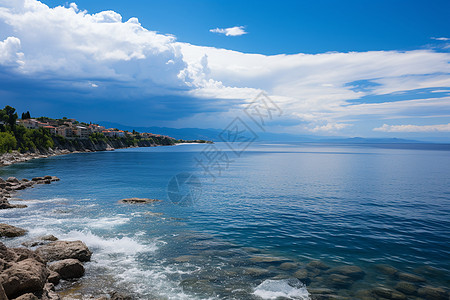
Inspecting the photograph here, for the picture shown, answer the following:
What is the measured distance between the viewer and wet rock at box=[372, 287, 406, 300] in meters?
16.1

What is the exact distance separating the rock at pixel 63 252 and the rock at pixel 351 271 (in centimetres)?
1789

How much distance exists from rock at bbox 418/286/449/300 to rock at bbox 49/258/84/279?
69.8 feet

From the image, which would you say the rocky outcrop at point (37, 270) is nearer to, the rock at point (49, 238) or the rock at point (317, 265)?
the rock at point (49, 238)

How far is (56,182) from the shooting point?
6238cm

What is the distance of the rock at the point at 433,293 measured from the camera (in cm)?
1620

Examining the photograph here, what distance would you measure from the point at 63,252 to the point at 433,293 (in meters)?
24.6

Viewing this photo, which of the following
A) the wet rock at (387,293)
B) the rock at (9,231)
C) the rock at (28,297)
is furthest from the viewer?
the rock at (9,231)

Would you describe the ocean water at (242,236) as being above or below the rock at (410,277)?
below

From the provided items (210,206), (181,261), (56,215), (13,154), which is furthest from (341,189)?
(13,154)

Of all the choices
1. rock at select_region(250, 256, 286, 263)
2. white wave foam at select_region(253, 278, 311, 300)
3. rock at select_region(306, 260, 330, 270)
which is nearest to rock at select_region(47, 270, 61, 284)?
white wave foam at select_region(253, 278, 311, 300)

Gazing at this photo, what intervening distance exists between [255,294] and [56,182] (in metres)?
60.7

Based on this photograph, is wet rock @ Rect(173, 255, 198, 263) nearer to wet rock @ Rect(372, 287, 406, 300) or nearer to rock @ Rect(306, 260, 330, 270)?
rock @ Rect(306, 260, 330, 270)

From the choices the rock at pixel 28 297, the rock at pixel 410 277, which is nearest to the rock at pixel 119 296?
the rock at pixel 28 297

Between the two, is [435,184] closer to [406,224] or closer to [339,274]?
[406,224]
